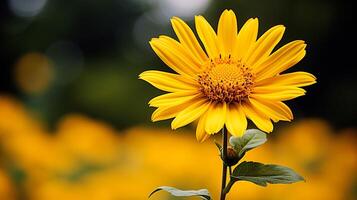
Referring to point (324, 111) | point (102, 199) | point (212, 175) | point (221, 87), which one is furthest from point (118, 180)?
point (324, 111)

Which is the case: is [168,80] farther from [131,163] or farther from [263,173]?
[131,163]

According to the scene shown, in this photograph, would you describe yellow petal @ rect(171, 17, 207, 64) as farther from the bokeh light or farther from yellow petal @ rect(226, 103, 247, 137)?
the bokeh light

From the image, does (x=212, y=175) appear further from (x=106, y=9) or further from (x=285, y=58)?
(x=106, y=9)

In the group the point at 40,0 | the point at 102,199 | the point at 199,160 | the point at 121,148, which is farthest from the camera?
the point at 40,0

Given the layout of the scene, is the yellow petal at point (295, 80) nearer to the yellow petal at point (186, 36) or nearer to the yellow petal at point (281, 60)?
the yellow petal at point (281, 60)

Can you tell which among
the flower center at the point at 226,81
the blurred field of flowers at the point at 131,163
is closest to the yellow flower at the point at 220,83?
the flower center at the point at 226,81

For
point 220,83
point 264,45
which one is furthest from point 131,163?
point 264,45
